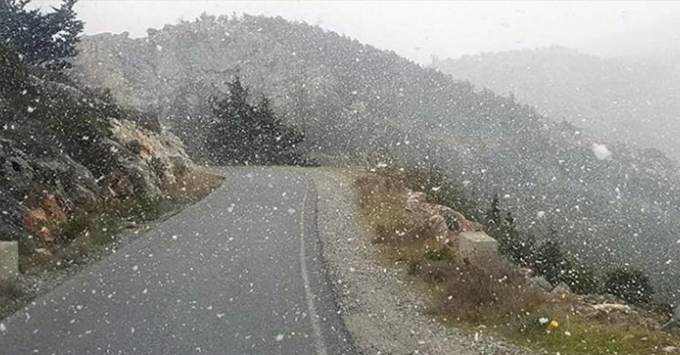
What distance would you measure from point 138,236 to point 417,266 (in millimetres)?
6876

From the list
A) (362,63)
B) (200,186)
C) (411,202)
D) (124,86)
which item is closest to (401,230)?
(411,202)

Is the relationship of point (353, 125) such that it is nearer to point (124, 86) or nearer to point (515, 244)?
point (124, 86)

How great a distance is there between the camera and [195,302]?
9.56 meters

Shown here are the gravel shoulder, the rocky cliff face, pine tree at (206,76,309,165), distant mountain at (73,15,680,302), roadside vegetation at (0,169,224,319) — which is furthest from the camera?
distant mountain at (73,15,680,302)

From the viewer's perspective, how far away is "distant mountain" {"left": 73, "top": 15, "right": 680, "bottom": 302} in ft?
276

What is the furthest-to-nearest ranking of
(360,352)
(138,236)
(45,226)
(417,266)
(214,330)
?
(138,236)
(45,226)
(417,266)
(214,330)
(360,352)

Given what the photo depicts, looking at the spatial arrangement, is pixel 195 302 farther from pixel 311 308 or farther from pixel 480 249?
pixel 480 249

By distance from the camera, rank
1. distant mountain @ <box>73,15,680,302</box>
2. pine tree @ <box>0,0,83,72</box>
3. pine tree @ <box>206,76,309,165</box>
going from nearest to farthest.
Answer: pine tree @ <box>0,0,83,72</box>
pine tree @ <box>206,76,309,165</box>
distant mountain @ <box>73,15,680,302</box>

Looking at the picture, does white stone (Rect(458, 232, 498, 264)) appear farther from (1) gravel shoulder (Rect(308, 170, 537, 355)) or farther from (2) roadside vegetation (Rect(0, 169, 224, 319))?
(2) roadside vegetation (Rect(0, 169, 224, 319))

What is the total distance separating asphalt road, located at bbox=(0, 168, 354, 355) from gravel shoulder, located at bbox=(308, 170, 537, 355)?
288mm

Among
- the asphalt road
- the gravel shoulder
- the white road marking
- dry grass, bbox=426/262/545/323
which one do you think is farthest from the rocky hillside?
dry grass, bbox=426/262/545/323

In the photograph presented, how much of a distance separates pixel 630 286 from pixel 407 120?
116 metres

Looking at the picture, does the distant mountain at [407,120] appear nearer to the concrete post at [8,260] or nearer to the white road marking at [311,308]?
the white road marking at [311,308]

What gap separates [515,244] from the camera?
2448 centimetres
